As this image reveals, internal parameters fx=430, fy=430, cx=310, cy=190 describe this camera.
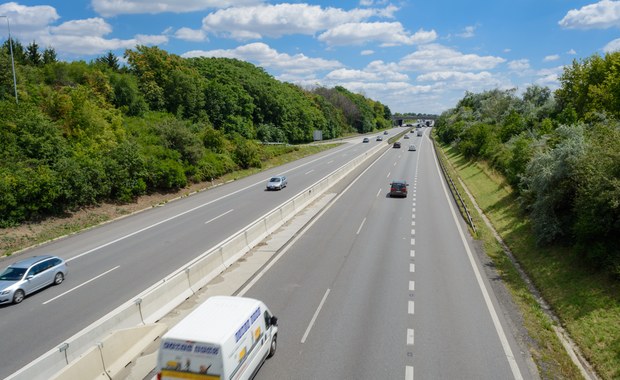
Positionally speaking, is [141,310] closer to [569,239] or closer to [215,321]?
[215,321]

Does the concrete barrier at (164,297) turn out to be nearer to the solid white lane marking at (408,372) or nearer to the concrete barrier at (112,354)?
the concrete barrier at (112,354)

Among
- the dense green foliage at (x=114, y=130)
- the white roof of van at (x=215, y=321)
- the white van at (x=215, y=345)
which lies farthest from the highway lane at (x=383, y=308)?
the dense green foliage at (x=114, y=130)

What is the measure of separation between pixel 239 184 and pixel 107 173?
581 inches

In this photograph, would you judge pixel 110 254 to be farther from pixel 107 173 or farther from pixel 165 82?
pixel 165 82

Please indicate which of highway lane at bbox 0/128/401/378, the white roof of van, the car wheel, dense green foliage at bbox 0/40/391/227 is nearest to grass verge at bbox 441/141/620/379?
the white roof of van

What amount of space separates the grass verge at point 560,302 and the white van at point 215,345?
23.2 feet

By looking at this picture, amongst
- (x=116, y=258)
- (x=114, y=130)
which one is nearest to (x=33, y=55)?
(x=114, y=130)

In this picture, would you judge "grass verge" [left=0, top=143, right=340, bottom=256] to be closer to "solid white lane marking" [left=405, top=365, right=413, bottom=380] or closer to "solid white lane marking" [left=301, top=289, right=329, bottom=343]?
"solid white lane marking" [left=301, top=289, right=329, bottom=343]

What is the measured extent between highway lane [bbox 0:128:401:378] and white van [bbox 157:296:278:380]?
5473 mm

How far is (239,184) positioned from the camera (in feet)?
146

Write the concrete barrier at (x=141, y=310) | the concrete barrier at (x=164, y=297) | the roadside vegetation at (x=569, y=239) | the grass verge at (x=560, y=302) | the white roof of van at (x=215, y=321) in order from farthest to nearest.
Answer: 1. the concrete barrier at (x=164, y=297)
2. the roadside vegetation at (x=569, y=239)
3. the grass verge at (x=560, y=302)
4. the concrete barrier at (x=141, y=310)
5. the white roof of van at (x=215, y=321)

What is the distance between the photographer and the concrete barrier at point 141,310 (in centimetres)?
920

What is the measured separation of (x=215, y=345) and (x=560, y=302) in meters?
12.1

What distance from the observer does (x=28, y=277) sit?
634 inches
